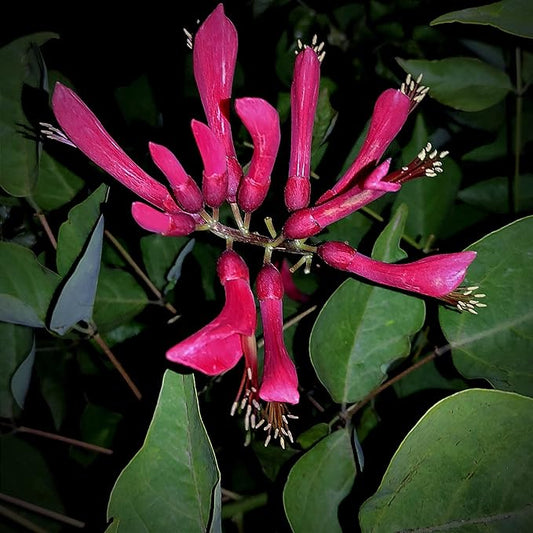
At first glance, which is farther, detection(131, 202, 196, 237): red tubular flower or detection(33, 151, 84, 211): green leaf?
detection(33, 151, 84, 211): green leaf

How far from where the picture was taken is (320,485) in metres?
0.85

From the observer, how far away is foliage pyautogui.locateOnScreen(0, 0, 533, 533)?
0.76m

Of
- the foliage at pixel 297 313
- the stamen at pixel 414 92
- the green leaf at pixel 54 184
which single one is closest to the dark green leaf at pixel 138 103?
the foliage at pixel 297 313

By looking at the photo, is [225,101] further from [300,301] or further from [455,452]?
[455,452]

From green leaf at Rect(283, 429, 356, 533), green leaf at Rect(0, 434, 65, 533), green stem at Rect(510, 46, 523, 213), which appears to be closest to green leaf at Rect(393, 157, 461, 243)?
→ green stem at Rect(510, 46, 523, 213)

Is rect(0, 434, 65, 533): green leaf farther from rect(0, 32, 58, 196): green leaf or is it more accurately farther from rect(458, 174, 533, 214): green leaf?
rect(458, 174, 533, 214): green leaf

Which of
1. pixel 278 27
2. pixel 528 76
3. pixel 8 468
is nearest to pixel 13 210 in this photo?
pixel 8 468

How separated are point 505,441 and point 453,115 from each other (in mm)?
721

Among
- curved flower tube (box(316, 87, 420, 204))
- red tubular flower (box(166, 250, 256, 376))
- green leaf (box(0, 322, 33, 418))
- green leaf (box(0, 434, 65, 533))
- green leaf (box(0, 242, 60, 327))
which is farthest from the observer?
green leaf (box(0, 434, 65, 533))

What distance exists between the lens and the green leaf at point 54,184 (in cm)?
110

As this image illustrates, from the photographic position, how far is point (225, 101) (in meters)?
0.86

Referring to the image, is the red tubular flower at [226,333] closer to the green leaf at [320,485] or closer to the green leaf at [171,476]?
the green leaf at [171,476]

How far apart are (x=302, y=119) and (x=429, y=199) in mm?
381

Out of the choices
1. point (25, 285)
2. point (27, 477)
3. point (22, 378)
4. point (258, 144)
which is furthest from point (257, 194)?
point (27, 477)
